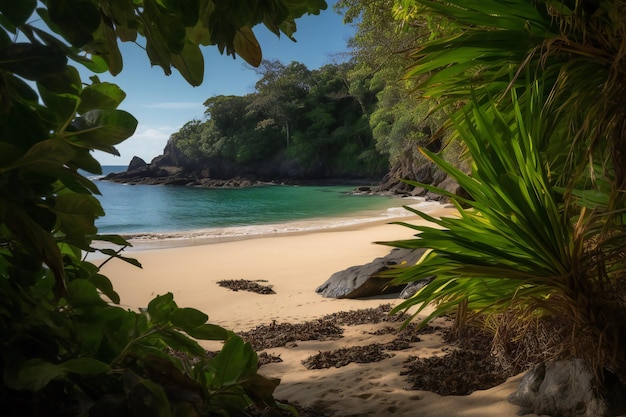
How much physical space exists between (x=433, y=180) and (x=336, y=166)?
23306mm

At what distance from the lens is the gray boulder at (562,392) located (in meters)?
1.84

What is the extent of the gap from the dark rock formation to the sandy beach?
9 centimetres

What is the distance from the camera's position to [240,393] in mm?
735

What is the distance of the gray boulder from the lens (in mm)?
1843

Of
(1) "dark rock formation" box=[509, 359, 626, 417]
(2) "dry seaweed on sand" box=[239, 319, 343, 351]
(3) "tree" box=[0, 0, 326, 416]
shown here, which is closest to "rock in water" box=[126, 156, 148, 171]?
(2) "dry seaweed on sand" box=[239, 319, 343, 351]

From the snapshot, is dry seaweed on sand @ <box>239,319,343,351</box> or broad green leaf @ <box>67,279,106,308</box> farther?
dry seaweed on sand @ <box>239,319,343,351</box>

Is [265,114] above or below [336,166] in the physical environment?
above

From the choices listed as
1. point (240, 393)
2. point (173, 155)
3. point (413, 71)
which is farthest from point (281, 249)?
point (173, 155)

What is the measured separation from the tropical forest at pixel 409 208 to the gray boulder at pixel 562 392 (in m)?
0.01

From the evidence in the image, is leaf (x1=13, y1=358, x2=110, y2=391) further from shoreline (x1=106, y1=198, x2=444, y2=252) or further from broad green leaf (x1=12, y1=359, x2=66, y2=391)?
shoreline (x1=106, y1=198, x2=444, y2=252)

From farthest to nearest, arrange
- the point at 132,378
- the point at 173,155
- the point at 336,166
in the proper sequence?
the point at 173,155
the point at 336,166
the point at 132,378

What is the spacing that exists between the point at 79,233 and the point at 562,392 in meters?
1.93

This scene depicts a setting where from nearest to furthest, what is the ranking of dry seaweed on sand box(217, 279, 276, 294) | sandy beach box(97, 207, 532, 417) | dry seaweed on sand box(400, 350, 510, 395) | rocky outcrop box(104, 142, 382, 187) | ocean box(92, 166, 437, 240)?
sandy beach box(97, 207, 532, 417)
dry seaweed on sand box(400, 350, 510, 395)
dry seaweed on sand box(217, 279, 276, 294)
ocean box(92, 166, 437, 240)
rocky outcrop box(104, 142, 382, 187)

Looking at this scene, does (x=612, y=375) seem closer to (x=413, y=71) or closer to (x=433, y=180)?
(x=413, y=71)
